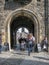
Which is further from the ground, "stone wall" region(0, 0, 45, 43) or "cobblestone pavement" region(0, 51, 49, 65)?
"stone wall" region(0, 0, 45, 43)

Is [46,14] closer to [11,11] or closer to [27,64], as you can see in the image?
[11,11]

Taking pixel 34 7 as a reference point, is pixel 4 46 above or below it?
below

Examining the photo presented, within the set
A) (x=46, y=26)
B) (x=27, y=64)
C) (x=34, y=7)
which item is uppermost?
(x=34, y=7)

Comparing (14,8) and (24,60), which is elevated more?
(14,8)

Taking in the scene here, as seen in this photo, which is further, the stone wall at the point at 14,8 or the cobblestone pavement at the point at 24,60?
the stone wall at the point at 14,8

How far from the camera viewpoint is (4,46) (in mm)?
18906

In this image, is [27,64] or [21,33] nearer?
[27,64]

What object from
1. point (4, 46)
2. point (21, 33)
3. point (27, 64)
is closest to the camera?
point (27, 64)

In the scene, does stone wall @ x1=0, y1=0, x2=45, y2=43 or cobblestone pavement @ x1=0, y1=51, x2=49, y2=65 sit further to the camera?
stone wall @ x1=0, y1=0, x2=45, y2=43

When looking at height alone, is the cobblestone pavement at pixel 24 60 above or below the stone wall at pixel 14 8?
below

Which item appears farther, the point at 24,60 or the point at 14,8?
the point at 14,8

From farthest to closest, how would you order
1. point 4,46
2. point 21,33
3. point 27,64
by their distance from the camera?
point 21,33
point 4,46
point 27,64

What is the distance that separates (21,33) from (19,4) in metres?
26.0

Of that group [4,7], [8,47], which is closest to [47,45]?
[8,47]
